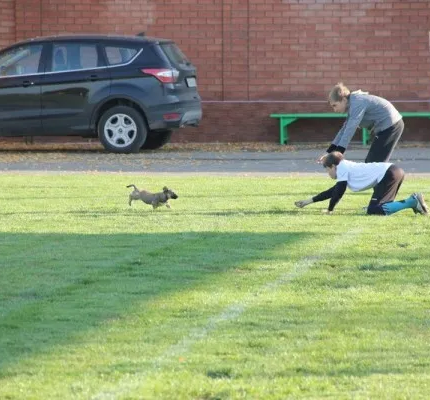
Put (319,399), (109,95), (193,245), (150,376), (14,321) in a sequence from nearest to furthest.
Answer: (319,399) → (150,376) → (14,321) → (193,245) → (109,95)

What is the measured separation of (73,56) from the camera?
2334 centimetres

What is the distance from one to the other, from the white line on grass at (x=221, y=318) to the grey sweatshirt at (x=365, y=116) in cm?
217

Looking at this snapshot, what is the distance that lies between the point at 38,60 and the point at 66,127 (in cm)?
122

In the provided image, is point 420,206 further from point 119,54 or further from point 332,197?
point 119,54

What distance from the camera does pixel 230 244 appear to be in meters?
10.9

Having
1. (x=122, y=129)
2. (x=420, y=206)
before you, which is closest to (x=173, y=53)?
(x=122, y=129)

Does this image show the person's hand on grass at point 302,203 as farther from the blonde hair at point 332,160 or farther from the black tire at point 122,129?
the black tire at point 122,129

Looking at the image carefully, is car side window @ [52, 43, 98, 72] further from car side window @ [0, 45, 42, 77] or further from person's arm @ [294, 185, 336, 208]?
person's arm @ [294, 185, 336, 208]

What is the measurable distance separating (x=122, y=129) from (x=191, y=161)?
1.81 metres

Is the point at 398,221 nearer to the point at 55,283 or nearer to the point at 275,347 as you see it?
the point at 55,283

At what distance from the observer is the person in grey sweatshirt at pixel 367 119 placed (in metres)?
13.3

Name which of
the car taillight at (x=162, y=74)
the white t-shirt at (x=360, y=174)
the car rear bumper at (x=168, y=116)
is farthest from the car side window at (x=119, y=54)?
the white t-shirt at (x=360, y=174)

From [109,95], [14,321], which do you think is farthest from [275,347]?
[109,95]

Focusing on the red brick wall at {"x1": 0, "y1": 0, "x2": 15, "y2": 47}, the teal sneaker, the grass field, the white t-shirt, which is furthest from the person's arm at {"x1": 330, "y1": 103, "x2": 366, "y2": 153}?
the red brick wall at {"x1": 0, "y1": 0, "x2": 15, "y2": 47}
